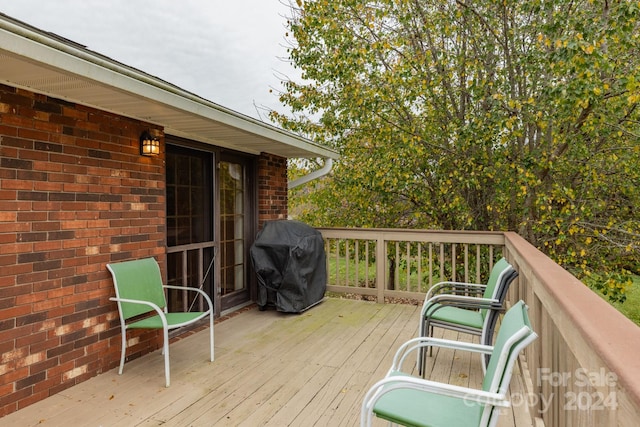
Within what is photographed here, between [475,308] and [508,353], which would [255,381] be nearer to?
[475,308]

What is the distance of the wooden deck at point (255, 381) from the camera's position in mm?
2410

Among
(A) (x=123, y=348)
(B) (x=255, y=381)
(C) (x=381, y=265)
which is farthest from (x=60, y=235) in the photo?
(C) (x=381, y=265)

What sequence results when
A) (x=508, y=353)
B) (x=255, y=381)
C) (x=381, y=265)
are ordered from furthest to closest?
1. (x=381, y=265)
2. (x=255, y=381)
3. (x=508, y=353)

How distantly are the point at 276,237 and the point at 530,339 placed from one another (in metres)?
3.47

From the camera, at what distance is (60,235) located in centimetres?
269

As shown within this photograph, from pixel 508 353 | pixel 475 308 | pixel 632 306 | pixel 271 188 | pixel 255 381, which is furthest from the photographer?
pixel 632 306

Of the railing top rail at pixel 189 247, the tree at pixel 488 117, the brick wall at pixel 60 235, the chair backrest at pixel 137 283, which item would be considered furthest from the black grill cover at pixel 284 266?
the tree at pixel 488 117

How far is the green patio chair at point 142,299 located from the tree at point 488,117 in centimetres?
386

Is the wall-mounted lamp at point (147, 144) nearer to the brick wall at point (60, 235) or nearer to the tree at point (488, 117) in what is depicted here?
the brick wall at point (60, 235)

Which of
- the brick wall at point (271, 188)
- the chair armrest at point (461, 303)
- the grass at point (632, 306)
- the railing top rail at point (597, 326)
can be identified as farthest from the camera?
the grass at point (632, 306)

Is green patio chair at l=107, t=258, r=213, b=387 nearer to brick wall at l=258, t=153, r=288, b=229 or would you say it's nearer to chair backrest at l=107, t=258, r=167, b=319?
chair backrest at l=107, t=258, r=167, b=319

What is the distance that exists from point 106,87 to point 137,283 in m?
1.56

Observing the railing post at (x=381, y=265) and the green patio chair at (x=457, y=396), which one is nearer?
the green patio chair at (x=457, y=396)

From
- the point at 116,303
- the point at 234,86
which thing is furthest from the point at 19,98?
the point at 234,86
